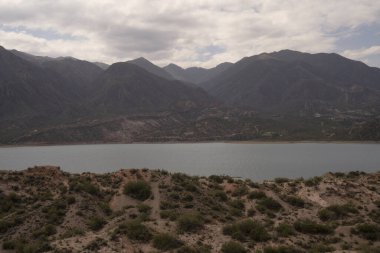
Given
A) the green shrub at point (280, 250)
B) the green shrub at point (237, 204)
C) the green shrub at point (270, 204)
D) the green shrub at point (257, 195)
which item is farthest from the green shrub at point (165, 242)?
the green shrub at point (257, 195)

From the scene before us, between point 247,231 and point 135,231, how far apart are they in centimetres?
920

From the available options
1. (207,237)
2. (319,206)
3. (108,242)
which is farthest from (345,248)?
(108,242)

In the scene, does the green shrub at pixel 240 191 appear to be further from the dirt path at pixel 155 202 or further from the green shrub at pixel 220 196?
the dirt path at pixel 155 202

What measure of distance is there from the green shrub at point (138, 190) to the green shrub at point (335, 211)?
18.3 metres

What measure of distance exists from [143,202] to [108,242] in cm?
1250

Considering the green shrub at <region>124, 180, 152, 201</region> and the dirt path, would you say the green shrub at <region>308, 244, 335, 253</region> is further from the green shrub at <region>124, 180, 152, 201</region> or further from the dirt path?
the green shrub at <region>124, 180, 152, 201</region>

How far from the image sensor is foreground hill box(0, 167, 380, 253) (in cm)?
3244

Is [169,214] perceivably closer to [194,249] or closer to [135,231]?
[135,231]

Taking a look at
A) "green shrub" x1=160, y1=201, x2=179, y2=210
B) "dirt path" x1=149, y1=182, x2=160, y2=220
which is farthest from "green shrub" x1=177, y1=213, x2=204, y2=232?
"green shrub" x1=160, y1=201, x2=179, y2=210

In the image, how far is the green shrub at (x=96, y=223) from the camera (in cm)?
3741

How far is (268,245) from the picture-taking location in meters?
32.0

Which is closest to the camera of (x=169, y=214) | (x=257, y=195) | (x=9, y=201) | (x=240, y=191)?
(x=169, y=214)

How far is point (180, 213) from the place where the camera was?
40.7m

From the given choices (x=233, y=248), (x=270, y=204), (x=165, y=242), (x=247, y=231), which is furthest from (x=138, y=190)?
(x=233, y=248)
